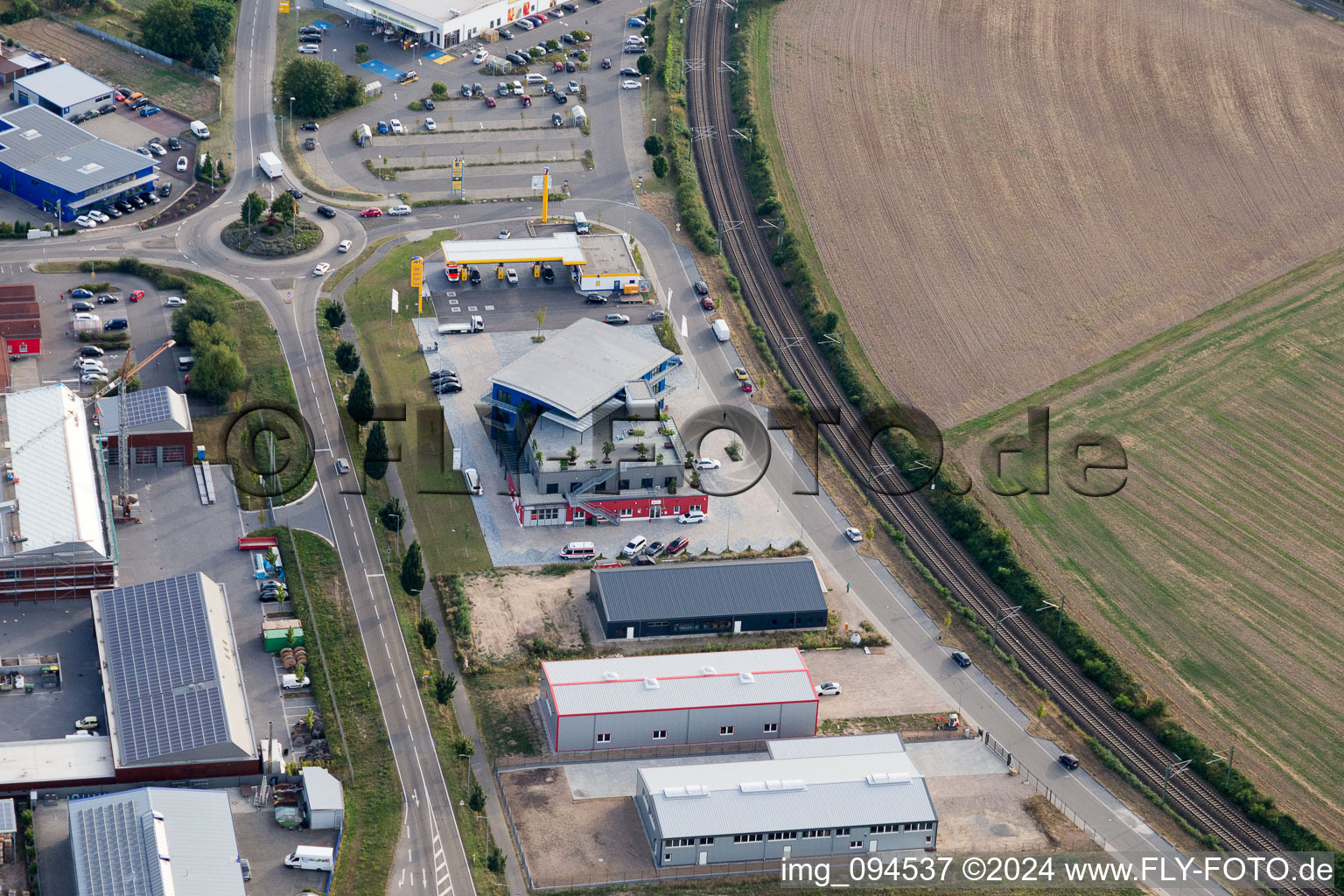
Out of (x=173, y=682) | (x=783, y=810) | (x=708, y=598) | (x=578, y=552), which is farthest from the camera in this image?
(x=578, y=552)

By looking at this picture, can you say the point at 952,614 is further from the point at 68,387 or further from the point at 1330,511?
the point at 68,387

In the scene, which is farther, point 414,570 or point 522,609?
point 522,609

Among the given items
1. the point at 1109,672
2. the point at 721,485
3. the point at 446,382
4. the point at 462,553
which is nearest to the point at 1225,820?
the point at 1109,672

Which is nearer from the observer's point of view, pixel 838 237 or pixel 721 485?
pixel 721 485

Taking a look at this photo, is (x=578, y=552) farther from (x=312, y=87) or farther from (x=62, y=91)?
(x=62, y=91)

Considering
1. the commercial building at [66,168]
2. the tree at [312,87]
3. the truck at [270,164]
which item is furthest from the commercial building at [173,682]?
the tree at [312,87]

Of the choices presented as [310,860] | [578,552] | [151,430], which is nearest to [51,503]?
[151,430]
